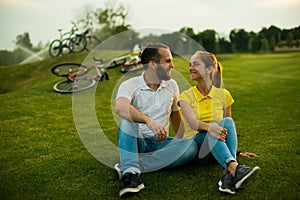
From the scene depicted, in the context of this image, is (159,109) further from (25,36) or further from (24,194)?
(25,36)

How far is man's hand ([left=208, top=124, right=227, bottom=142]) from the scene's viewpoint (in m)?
2.38

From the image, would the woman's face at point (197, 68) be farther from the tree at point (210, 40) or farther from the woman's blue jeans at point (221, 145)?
the tree at point (210, 40)

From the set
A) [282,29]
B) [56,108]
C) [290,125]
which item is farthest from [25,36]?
Answer: [290,125]

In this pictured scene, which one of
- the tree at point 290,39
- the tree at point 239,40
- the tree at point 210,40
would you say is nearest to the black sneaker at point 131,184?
the tree at point 290,39

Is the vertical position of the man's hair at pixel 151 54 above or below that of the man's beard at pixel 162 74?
above

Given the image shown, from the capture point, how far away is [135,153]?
94.3 inches

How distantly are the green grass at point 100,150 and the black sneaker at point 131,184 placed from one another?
0.18ft

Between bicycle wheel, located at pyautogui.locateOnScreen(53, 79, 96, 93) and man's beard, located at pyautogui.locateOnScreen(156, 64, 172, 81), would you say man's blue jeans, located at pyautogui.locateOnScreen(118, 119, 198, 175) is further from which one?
bicycle wheel, located at pyautogui.locateOnScreen(53, 79, 96, 93)

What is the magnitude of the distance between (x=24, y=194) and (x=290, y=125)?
141 inches

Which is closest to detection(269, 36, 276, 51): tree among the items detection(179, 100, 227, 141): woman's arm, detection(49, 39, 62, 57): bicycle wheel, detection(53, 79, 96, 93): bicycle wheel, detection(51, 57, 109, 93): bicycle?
detection(51, 57, 109, 93): bicycle

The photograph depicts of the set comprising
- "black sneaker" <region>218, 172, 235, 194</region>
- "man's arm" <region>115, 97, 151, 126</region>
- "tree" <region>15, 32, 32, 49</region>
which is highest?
"tree" <region>15, 32, 32, 49</region>

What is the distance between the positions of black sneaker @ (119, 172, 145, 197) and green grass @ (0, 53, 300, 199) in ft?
0.18

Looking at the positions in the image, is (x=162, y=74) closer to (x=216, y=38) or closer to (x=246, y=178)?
(x=246, y=178)

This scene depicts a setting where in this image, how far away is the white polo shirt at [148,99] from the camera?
2529 millimetres
